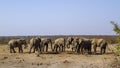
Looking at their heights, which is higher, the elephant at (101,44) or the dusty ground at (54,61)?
the elephant at (101,44)

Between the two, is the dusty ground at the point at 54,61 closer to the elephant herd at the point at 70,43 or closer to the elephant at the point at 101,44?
the elephant herd at the point at 70,43

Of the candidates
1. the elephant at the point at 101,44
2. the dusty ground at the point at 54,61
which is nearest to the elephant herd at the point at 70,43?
the elephant at the point at 101,44

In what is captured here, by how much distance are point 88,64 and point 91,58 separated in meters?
3.60

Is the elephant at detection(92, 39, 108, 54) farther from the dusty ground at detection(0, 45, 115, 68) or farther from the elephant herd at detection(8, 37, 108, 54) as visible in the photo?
the dusty ground at detection(0, 45, 115, 68)

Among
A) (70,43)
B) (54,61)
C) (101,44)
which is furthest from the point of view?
(70,43)

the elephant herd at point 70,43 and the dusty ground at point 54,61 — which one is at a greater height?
the elephant herd at point 70,43

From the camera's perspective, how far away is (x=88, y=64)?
29188 millimetres

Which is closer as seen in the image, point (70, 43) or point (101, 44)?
point (101, 44)

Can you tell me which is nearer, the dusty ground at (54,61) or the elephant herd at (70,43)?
the dusty ground at (54,61)

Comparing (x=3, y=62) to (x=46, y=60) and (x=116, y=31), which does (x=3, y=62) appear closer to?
(x=46, y=60)

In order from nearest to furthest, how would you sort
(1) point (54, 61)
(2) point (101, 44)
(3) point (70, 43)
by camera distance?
(1) point (54, 61) → (2) point (101, 44) → (3) point (70, 43)

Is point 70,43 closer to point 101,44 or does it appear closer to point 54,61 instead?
point 101,44

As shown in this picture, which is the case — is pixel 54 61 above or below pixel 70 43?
below

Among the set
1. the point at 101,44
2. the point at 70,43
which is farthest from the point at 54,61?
the point at 70,43
